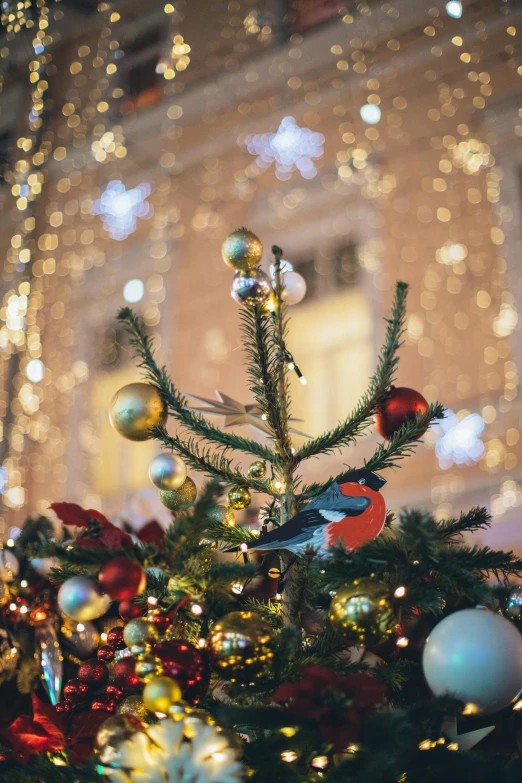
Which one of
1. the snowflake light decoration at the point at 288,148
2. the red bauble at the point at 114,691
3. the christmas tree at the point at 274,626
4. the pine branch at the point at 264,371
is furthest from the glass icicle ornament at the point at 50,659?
the snowflake light decoration at the point at 288,148

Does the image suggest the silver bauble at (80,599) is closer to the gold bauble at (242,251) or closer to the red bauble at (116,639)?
the red bauble at (116,639)

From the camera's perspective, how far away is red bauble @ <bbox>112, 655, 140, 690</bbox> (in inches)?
21.8

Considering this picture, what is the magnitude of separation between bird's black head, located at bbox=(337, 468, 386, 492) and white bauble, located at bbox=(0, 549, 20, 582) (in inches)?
16.1

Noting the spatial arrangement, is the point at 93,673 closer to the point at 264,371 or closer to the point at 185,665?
the point at 185,665

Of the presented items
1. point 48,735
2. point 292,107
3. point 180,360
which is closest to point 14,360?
point 180,360

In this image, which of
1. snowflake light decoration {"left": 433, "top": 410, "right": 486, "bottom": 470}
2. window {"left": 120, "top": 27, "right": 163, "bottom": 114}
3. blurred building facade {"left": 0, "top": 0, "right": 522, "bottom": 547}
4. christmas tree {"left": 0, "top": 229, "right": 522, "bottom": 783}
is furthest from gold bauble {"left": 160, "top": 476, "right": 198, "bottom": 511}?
window {"left": 120, "top": 27, "right": 163, "bottom": 114}

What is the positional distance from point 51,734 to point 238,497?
284 millimetres

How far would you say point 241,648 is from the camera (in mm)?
496

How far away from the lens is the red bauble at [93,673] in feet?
2.13

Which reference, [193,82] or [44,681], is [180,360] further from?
[44,681]

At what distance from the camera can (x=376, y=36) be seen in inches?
124

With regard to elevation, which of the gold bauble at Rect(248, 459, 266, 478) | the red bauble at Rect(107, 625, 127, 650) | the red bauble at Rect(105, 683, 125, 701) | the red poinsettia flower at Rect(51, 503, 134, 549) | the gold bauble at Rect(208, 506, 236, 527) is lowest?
→ the red bauble at Rect(105, 683, 125, 701)

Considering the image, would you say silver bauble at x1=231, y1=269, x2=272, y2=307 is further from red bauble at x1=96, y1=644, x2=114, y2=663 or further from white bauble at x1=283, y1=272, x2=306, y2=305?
red bauble at x1=96, y1=644, x2=114, y2=663

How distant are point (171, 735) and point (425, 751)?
0.62ft
